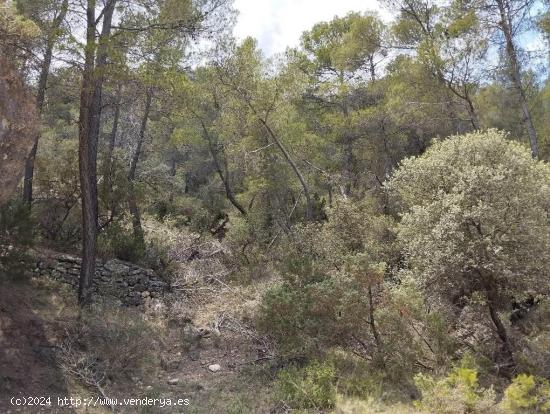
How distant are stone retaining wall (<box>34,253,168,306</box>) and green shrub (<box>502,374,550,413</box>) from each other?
24.4 feet

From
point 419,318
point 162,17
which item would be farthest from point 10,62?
point 419,318

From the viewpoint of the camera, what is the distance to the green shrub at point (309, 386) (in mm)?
6465

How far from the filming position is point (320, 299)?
7812 mm

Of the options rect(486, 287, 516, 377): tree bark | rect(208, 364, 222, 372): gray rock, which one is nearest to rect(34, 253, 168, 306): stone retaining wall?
rect(208, 364, 222, 372): gray rock

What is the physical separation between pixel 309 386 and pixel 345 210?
5975mm

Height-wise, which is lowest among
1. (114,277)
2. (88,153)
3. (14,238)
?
(114,277)

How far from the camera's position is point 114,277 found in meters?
10.1

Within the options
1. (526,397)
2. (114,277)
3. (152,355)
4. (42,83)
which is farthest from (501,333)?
(42,83)

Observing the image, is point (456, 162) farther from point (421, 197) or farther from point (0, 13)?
point (0, 13)

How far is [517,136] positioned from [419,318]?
12.6 meters

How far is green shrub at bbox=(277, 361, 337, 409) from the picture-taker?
646cm

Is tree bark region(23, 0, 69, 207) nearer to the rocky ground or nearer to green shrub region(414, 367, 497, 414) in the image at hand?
the rocky ground

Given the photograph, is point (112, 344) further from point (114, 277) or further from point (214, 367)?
point (114, 277)

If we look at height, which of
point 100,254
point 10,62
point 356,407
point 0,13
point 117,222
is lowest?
point 356,407
